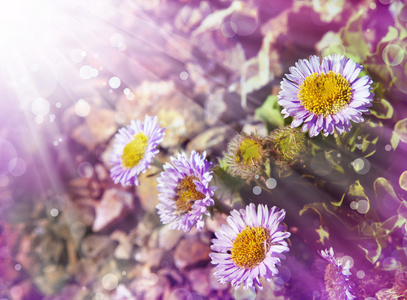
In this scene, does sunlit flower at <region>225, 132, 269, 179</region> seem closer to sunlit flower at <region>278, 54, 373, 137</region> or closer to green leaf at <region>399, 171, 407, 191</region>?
sunlit flower at <region>278, 54, 373, 137</region>

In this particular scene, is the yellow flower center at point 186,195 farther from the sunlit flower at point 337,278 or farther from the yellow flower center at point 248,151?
the sunlit flower at point 337,278

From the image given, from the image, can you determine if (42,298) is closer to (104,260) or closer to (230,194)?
(104,260)

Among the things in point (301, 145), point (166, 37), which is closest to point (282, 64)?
point (301, 145)

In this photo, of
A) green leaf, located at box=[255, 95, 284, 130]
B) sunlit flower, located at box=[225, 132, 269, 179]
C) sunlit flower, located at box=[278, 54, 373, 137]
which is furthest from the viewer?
green leaf, located at box=[255, 95, 284, 130]

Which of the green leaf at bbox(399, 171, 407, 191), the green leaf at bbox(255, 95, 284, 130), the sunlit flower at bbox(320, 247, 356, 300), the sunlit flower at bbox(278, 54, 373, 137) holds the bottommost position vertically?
the sunlit flower at bbox(320, 247, 356, 300)

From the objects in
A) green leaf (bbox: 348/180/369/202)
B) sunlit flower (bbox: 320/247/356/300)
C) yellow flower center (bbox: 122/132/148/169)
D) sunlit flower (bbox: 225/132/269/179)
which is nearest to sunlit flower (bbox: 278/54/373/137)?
sunlit flower (bbox: 225/132/269/179)

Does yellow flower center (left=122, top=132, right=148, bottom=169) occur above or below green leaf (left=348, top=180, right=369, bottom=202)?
above

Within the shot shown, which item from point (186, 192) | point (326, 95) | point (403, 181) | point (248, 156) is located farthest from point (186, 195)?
point (403, 181)
